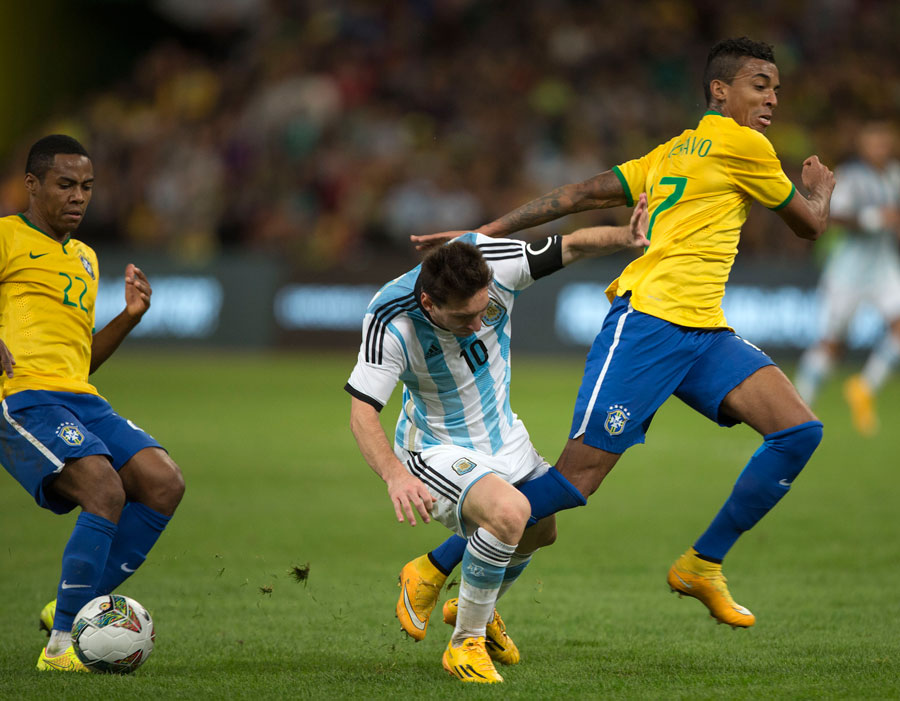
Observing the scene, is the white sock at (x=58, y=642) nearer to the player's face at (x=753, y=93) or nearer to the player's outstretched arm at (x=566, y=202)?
the player's outstretched arm at (x=566, y=202)

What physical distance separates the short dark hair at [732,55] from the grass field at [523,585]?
233cm

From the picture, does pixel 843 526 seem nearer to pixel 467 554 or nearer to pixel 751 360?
pixel 751 360

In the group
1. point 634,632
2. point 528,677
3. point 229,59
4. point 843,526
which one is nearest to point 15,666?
point 528,677

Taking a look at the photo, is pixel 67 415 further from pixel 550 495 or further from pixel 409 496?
pixel 550 495

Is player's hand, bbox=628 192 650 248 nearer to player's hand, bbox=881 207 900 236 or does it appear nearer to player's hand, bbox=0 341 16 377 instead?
player's hand, bbox=0 341 16 377

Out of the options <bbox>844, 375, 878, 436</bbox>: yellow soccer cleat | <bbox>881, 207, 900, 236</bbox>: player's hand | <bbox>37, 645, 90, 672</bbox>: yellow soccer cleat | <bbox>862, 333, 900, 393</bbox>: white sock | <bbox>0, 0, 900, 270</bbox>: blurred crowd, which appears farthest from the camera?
<bbox>0, 0, 900, 270</bbox>: blurred crowd

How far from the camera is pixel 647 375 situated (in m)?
4.98

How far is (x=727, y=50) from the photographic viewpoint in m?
5.10

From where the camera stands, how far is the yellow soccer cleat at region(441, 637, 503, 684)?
4.32 m

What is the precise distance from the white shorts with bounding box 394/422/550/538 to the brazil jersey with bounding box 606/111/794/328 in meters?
0.83

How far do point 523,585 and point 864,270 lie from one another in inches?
268

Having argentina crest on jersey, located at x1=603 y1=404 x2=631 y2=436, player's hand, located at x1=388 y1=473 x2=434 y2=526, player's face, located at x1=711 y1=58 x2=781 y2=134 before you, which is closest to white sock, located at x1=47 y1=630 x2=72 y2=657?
player's hand, located at x1=388 y1=473 x2=434 y2=526

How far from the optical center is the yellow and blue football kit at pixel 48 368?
15.0 ft

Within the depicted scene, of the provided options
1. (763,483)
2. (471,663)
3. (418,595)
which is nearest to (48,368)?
(418,595)
